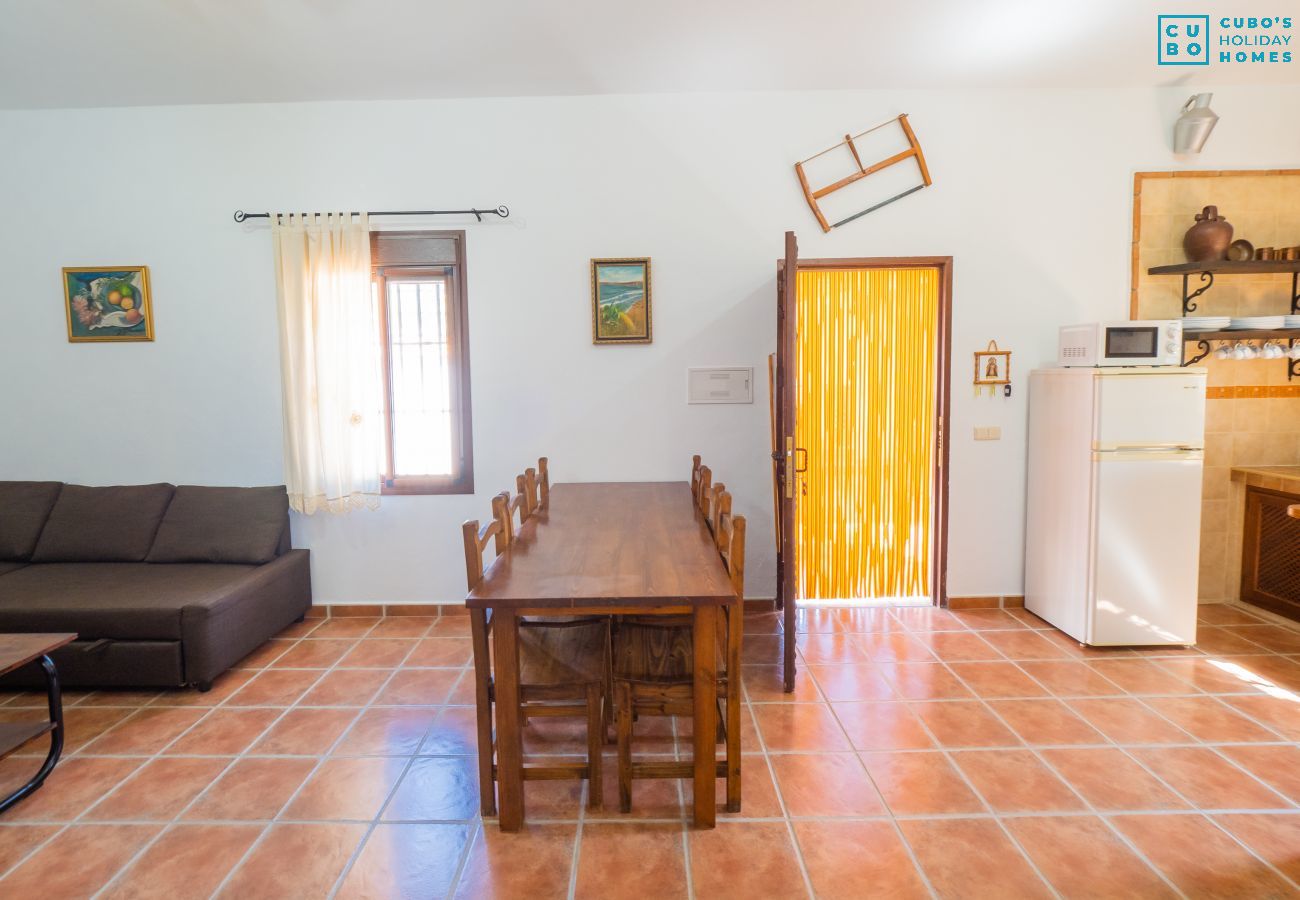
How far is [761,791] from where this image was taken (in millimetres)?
2273

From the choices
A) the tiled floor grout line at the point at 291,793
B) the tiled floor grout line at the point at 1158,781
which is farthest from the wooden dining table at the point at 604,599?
the tiled floor grout line at the point at 1158,781

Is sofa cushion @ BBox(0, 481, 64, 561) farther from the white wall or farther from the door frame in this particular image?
the door frame

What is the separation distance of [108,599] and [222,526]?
68cm

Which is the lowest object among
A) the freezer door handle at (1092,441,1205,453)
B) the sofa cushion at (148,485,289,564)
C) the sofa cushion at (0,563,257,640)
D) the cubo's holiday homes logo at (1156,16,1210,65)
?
the sofa cushion at (0,563,257,640)

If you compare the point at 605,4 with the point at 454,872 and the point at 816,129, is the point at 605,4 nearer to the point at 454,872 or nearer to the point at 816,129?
the point at 816,129

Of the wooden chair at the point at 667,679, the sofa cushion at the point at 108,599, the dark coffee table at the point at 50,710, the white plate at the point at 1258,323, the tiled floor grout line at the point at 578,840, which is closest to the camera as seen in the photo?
the tiled floor grout line at the point at 578,840

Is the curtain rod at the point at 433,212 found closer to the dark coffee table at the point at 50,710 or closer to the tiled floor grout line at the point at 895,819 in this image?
the dark coffee table at the point at 50,710

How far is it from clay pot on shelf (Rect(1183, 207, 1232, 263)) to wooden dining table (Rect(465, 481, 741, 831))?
319cm

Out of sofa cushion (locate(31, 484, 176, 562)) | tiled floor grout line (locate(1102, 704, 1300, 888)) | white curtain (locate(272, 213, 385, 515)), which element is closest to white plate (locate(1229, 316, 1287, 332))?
tiled floor grout line (locate(1102, 704, 1300, 888))

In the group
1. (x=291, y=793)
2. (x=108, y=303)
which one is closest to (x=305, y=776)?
(x=291, y=793)

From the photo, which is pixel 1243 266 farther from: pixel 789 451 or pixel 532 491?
pixel 532 491

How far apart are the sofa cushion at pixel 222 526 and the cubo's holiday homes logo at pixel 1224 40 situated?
479cm

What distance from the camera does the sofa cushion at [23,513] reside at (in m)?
3.64

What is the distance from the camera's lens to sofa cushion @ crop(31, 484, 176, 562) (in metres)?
3.64
